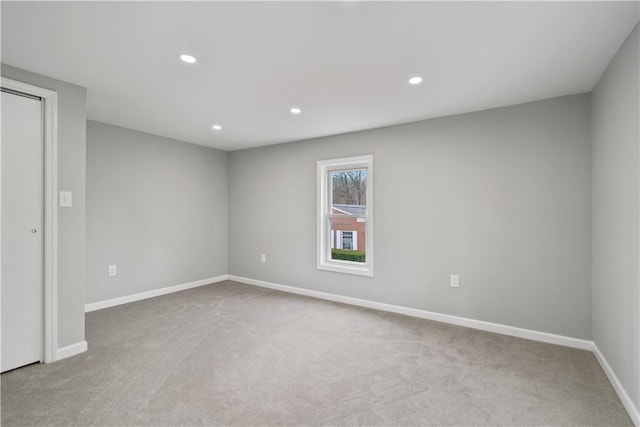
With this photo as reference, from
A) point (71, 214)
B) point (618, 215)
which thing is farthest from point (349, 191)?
point (71, 214)

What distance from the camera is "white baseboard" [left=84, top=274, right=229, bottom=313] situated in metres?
3.77

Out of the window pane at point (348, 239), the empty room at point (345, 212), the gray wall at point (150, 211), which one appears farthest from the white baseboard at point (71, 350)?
the window pane at point (348, 239)

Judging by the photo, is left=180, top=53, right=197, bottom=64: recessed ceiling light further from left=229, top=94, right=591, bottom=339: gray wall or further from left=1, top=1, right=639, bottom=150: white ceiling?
left=229, top=94, right=591, bottom=339: gray wall

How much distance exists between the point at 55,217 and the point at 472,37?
3.40 meters

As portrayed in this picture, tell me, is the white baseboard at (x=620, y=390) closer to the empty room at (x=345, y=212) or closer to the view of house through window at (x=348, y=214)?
the empty room at (x=345, y=212)

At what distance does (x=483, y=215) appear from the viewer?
3.22 metres

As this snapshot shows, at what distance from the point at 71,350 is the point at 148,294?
174cm

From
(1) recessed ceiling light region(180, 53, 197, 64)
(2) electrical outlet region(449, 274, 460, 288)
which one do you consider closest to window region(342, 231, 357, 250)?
(2) electrical outlet region(449, 274, 460, 288)

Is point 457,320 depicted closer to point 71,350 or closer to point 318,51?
point 318,51

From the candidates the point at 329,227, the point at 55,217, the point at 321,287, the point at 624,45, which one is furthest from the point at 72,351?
the point at 624,45

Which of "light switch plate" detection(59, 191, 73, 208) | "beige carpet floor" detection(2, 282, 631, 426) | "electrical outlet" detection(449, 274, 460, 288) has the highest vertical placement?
"light switch plate" detection(59, 191, 73, 208)

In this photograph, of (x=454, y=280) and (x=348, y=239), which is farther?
(x=348, y=239)

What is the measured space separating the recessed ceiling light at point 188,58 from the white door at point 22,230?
136 centimetres

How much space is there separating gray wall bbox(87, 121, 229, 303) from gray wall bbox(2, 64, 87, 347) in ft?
4.12
